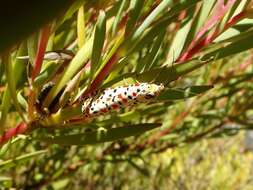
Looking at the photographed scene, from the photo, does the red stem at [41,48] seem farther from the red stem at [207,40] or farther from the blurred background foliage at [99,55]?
the red stem at [207,40]

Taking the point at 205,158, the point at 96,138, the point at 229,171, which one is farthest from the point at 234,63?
the point at 205,158

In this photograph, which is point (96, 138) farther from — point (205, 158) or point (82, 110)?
point (205, 158)

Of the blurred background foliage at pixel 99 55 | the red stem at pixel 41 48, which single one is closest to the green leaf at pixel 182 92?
the blurred background foliage at pixel 99 55

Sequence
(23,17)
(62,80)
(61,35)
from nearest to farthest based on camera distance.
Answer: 1. (23,17)
2. (62,80)
3. (61,35)

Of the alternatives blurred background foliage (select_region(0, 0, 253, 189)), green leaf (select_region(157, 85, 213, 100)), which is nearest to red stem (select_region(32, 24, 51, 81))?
blurred background foliage (select_region(0, 0, 253, 189))

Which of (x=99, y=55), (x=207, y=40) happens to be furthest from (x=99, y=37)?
(x=207, y=40)

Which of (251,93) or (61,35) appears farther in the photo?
(251,93)

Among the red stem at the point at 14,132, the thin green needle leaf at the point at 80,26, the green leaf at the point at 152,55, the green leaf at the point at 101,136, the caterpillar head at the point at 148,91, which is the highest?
the thin green needle leaf at the point at 80,26

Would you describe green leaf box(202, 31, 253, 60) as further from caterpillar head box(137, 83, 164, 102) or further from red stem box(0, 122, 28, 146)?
red stem box(0, 122, 28, 146)
